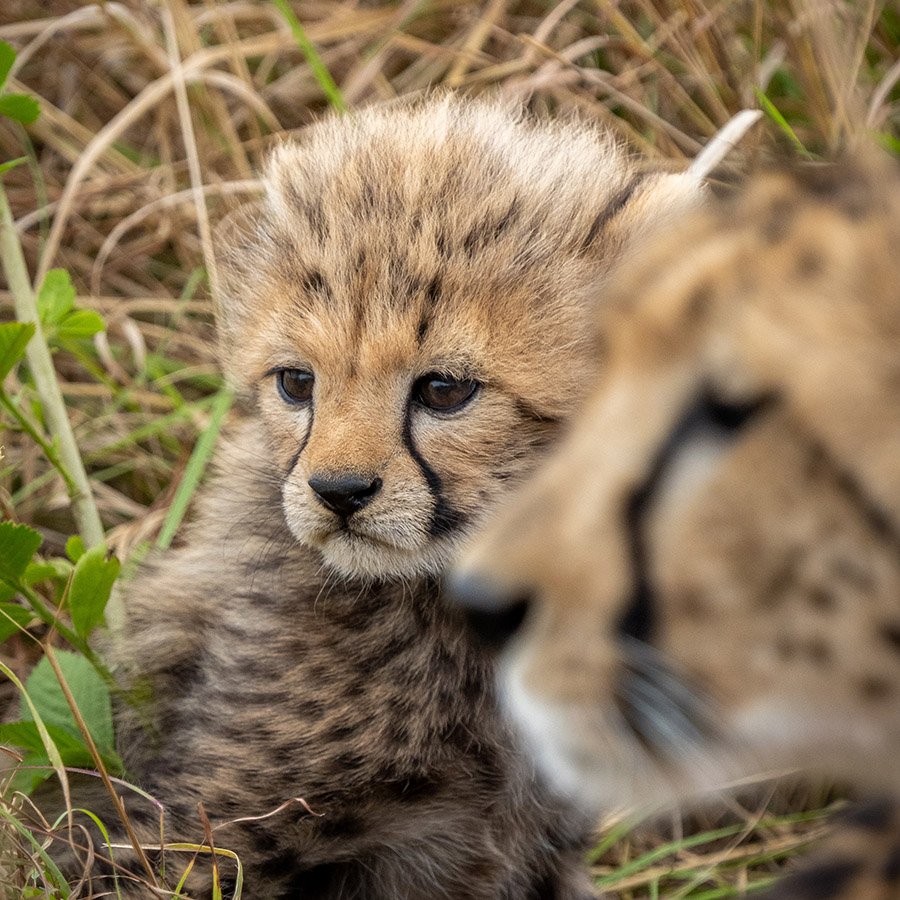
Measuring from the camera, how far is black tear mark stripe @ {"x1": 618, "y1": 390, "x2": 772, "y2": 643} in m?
0.86

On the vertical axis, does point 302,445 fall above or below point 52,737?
above

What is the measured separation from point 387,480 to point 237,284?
585mm

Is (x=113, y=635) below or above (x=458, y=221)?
below

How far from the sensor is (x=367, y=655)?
1.71 m

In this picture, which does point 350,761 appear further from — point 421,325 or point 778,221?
point 778,221

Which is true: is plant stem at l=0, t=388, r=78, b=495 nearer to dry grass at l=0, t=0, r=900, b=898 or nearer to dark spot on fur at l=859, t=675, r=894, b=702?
dry grass at l=0, t=0, r=900, b=898

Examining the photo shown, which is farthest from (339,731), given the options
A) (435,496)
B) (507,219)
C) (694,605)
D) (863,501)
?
(863,501)

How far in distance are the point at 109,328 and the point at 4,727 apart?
156 cm

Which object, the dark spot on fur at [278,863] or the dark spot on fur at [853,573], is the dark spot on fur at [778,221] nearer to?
the dark spot on fur at [853,573]

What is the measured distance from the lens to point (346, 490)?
1.49 metres

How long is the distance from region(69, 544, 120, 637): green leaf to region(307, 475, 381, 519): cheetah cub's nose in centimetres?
38

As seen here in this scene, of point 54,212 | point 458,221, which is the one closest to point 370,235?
point 458,221

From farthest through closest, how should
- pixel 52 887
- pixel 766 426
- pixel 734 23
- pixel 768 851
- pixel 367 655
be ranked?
pixel 734 23
pixel 768 851
pixel 367 655
pixel 52 887
pixel 766 426

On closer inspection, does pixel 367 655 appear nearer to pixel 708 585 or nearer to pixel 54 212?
pixel 708 585
